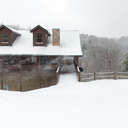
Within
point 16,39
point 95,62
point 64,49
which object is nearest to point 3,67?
point 16,39

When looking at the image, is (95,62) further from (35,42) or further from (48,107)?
(48,107)

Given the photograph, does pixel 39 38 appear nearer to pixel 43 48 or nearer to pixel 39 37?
pixel 39 37

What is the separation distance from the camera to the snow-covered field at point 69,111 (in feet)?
15.7

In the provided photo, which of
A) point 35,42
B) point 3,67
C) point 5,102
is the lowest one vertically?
point 5,102

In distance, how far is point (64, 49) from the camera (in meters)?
13.0

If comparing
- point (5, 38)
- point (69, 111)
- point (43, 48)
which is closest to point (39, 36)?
point (43, 48)

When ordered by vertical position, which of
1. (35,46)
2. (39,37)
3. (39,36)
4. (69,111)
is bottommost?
(69,111)

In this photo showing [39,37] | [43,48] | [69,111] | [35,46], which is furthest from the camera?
[39,37]

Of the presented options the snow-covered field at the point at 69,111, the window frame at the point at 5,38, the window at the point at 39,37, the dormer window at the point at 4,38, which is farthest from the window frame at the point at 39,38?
the snow-covered field at the point at 69,111

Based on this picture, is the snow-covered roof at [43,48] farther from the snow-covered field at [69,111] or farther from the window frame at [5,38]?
the snow-covered field at [69,111]

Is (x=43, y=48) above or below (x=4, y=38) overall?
below

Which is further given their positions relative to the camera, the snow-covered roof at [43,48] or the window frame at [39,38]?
the window frame at [39,38]

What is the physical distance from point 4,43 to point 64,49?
22.4ft

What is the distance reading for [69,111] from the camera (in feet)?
19.0
